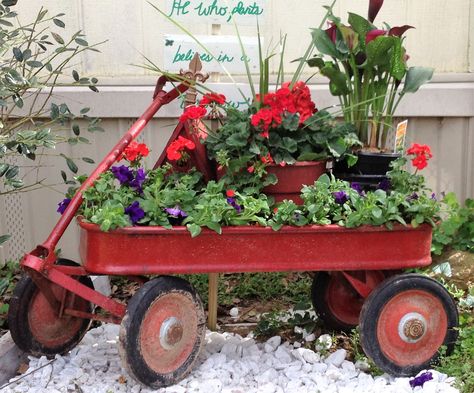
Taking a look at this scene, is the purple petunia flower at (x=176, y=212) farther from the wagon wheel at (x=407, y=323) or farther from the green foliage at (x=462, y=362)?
the green foliage at (x=462, y=362)

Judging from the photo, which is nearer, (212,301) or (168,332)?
(168,332)

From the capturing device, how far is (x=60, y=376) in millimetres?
2676

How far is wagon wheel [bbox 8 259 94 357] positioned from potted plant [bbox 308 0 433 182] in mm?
1267

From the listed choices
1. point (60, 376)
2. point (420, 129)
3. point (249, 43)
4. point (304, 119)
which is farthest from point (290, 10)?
point (60, 376)

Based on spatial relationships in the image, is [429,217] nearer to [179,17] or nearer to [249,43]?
[249,43]

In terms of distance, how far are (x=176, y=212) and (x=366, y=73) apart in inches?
40.1

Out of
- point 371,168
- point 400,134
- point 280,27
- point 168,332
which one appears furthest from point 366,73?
point 168,332

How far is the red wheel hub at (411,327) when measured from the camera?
2639mm

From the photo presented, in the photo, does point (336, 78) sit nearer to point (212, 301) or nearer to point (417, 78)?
point (417, 78)

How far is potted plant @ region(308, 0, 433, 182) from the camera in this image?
2.77 m

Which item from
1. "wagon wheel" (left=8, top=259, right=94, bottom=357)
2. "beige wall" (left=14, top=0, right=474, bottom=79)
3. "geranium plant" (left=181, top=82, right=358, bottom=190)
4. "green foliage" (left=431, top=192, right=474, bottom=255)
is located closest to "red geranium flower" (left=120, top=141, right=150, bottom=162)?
"geranium plant" (left=181, top=82, right=358, bottom=190)

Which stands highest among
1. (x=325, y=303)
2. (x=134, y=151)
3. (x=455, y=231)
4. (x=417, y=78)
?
(x=417, y=78)

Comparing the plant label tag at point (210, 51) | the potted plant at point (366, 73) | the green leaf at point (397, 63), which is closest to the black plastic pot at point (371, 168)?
the potted plant at point (366, 73)

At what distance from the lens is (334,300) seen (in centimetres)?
306
